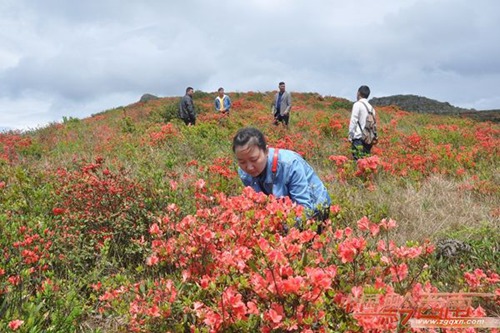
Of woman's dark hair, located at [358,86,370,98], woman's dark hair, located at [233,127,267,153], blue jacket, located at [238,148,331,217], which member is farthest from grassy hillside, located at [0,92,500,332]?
woman's dark hair, located at [358,86,370,98]

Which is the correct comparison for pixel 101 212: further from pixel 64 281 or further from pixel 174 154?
pixel 174 154

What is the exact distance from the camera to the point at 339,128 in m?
10.6

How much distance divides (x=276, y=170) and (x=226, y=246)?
1.09 metres

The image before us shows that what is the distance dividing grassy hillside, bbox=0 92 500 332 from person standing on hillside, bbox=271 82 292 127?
3.54 metres

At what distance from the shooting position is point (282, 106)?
11.5 m

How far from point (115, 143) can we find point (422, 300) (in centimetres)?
878

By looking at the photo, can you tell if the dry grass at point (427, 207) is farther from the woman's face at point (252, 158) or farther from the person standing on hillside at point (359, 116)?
the woman's face at point (252, 158)

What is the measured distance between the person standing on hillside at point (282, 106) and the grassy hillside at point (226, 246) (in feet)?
11.6

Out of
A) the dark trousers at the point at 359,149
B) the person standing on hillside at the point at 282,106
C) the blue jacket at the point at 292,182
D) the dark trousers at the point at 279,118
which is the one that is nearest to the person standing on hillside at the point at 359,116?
the dark trousers at the point at 359,149

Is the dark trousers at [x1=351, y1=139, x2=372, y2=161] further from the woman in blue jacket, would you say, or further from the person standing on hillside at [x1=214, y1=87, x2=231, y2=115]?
the person standing on hillside at [x1=214, y1=87, x2=231, y2=115]

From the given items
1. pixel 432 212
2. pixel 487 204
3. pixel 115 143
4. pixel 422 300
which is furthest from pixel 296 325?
pixel 115 143

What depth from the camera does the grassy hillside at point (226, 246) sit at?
74.7 inches

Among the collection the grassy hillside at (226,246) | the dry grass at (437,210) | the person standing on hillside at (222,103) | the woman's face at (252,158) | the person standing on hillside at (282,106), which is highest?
the person standing on hillside at (222,103)

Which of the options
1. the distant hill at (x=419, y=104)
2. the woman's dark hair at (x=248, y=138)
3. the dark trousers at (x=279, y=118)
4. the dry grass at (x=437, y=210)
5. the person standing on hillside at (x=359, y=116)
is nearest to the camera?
the woman's dark hair at (x=248, y=138)
